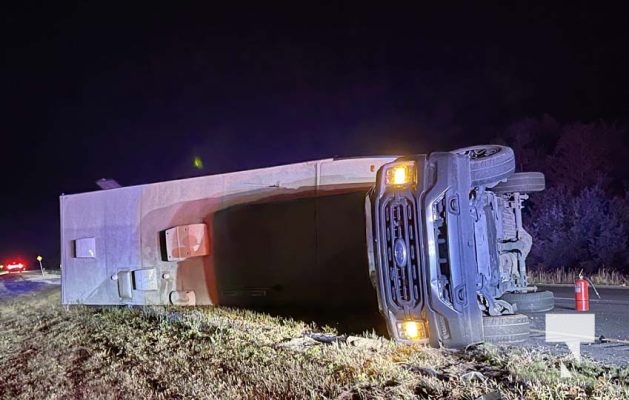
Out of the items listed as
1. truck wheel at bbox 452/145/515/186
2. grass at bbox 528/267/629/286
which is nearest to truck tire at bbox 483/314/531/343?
truck wheel at bbox 452/145/515/186

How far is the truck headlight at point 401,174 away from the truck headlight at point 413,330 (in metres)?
1.25

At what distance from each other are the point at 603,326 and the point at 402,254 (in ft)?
10.0

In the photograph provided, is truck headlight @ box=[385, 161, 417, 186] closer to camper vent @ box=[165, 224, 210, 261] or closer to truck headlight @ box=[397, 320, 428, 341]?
truck headlight @ box=[397, 320, 428, 341]

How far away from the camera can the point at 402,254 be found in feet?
17.9

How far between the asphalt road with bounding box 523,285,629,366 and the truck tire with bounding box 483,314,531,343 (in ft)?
0.92

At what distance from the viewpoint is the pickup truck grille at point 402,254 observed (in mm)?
5426

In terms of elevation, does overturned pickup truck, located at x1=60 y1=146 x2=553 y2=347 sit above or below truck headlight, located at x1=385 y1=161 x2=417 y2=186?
below

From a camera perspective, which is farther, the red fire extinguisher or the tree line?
the tree line

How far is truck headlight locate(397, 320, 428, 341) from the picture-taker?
5406mm

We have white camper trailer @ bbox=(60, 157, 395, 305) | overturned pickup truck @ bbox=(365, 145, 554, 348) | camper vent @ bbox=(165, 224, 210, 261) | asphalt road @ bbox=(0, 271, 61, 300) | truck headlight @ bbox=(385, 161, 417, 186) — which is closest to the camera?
overturned pickup truck @ bbox=(365, 145, 554, 348)

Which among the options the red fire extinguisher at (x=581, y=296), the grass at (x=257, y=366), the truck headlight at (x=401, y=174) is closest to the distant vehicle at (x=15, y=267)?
the grass at (x=257, y=366)

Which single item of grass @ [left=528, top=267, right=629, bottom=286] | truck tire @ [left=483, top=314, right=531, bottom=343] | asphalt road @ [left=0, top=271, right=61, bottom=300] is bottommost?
grass @ [left=528, top=267, right=629, bottom=286]

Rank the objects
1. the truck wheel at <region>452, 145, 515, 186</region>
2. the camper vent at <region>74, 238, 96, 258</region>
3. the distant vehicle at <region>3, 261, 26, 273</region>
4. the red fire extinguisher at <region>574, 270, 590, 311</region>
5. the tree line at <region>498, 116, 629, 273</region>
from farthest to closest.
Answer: the distant vehicle at <region>3, 261, 26, 273</region>
the tree line at <region>498, 116, 629, 273</region>
the camper vent at <region>74, 238, 96, 258</region>
the red fire extinguisher at <region>574, 270, 590, 311</region>
the truck wheel at <region>452, 145, 515, 186</region>

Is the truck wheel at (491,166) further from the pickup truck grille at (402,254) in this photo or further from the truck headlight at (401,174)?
the pickup truck grille at (402,254)
